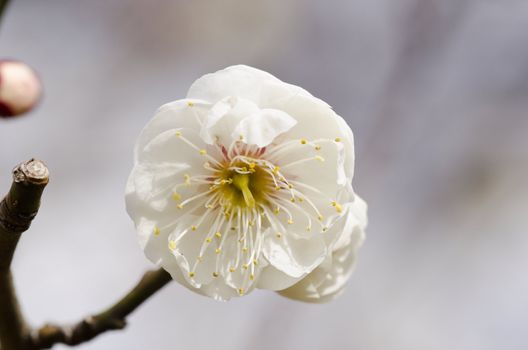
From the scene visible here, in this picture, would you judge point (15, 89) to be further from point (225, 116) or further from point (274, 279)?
point (274, 279)

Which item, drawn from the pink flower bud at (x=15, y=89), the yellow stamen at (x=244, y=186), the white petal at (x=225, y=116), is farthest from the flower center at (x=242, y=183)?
the pink flower bud at (x=15, y=89)

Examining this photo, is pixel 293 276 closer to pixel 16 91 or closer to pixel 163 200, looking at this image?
pixel 163 200

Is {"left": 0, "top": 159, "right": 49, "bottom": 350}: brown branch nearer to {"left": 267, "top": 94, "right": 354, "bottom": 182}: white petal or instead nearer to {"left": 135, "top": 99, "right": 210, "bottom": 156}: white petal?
{"left": 135, "top": 99, "right": 210, "bottom": 156}: white petal

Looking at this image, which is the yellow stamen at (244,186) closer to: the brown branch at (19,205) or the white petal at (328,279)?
the white petal at (328,279)

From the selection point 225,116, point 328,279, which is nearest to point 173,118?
point 225,116

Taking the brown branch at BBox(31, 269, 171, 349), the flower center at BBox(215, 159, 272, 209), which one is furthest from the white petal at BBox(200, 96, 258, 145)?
the brown branch at BBox(31, 269, 171, 349)

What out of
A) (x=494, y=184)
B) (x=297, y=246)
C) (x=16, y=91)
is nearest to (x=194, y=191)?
(x=297, y=246)
